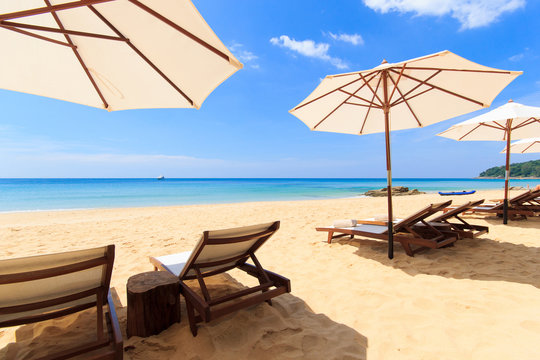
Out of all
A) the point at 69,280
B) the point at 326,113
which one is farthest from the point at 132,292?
the point at 326,113

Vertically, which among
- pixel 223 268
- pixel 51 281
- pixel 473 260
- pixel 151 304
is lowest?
pixel 473 260

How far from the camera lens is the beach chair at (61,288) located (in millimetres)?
1492

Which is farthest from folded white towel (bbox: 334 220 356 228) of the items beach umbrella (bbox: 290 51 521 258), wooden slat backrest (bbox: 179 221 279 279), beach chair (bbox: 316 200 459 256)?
wooden slat backrest (bbox: 179 221 279 279)

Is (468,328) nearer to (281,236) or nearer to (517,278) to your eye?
(517,278)

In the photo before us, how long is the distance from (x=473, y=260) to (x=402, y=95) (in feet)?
9.17

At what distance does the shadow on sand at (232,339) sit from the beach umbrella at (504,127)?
5.29m

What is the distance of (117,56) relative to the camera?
2.97m

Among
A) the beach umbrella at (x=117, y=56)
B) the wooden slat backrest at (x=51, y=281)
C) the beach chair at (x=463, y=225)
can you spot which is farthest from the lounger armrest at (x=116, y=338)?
the beach chair at (x=463, y=225)

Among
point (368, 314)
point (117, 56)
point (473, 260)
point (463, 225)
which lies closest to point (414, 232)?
point (473, 260)

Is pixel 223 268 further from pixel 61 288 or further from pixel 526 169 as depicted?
pixel 526 169

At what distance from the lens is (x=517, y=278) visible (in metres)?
2.98

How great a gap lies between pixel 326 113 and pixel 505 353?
167 inches

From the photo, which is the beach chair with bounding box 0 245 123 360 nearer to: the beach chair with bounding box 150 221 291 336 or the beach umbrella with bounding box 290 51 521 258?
the beach chair with bounding box 150 221 291 336

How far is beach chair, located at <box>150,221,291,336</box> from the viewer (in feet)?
6.61
